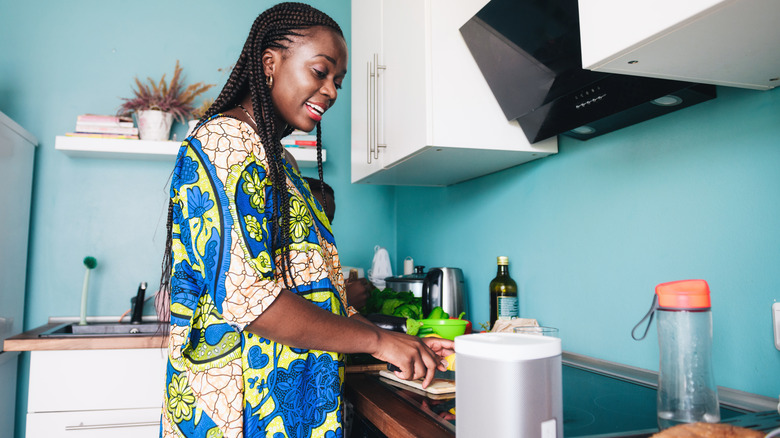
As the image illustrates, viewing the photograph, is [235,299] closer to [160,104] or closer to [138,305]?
[138,305]

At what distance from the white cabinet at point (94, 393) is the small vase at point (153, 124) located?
3.06 feet

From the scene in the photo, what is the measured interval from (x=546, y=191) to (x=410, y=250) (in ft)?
3.58

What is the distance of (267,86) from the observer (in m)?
0.97

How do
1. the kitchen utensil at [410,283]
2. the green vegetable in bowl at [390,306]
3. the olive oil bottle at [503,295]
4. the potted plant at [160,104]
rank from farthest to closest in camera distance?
the potted plant at [160,104]
the kitchen utensil at [410,283]
the green vegetable in bowl at [390,306]
the olive oil bottle at [503,295]

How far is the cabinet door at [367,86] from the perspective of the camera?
Answer: 1710mm

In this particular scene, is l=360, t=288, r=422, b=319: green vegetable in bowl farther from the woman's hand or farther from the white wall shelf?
the white wall shelf

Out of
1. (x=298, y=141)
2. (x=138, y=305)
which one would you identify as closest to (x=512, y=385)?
(x=298, y=141)

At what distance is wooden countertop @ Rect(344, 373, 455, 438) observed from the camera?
0.78 metres

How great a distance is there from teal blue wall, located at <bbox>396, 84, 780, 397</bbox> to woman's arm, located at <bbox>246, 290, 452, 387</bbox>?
20.4 inches

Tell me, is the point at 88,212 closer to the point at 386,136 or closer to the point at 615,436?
the point at 386,136

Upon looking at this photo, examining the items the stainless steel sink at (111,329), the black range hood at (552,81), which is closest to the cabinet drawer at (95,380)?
the stainless steel sink at (111,329)

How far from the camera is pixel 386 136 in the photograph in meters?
1.62

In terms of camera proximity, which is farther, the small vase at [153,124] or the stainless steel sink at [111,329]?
the small vase at [153,124]

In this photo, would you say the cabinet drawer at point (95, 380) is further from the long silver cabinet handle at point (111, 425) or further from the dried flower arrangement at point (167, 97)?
the dried flower arrangement at point (167, 97)
